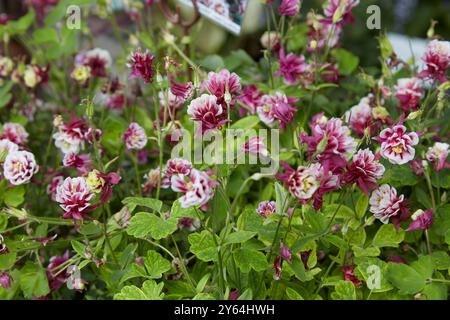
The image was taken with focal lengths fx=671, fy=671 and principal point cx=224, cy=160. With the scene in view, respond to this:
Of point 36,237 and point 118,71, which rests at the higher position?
point 118,71

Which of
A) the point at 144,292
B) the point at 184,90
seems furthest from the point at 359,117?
the point at 144,292

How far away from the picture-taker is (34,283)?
83cm

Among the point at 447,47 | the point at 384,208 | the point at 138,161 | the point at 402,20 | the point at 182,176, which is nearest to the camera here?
the point at 182,176

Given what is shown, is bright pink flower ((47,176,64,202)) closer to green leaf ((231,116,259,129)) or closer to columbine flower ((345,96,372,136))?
green leaf ((231,116,259,129))

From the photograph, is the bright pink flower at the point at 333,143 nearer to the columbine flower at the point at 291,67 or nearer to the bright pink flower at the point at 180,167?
the bright pink flower at the point at 180,167

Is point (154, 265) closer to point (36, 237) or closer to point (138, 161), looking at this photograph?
point (36, 237)

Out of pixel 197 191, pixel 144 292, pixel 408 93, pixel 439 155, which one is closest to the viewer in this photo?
pixel 197 191

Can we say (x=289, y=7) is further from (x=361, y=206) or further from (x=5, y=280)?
(x=5, y=280)

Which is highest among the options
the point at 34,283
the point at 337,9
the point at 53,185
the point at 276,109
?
the point at 337,9

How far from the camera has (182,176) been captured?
66cm

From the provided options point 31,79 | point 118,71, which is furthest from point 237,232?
point 118,71

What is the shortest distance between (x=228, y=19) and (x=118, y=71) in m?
0.31

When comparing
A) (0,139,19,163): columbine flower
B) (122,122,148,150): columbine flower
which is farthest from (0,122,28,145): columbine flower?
(122,122,148,150): columbine flower

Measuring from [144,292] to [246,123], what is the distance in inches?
12.2
